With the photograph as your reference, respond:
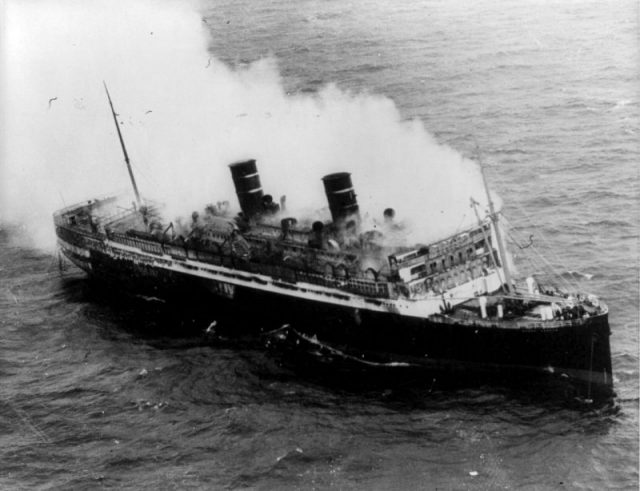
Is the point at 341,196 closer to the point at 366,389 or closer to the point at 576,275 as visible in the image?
the point at 366,389

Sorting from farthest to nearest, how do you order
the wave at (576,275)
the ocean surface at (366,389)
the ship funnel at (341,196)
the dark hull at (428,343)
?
the wave at (576,275) < the ship funnel at (341,196) < the dark hull at (428,343) < the ocean surface at (366,389)

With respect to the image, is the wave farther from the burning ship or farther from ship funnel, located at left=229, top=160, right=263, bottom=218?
ship funnel, located at left=229, top=160, right=263, bottom=218

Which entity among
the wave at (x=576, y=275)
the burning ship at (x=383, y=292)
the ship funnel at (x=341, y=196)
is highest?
the ship funnel at (x=341, y=196)

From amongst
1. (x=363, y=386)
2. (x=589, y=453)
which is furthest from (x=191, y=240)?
(x=589, y=453)

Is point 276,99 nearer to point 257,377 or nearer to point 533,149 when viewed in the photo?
point 533,149

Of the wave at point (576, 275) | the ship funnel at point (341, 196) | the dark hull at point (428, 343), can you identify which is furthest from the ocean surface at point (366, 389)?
the ship funnel at point (341, 196)

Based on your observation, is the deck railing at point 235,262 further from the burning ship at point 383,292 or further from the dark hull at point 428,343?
the dark hull at point 428,343
